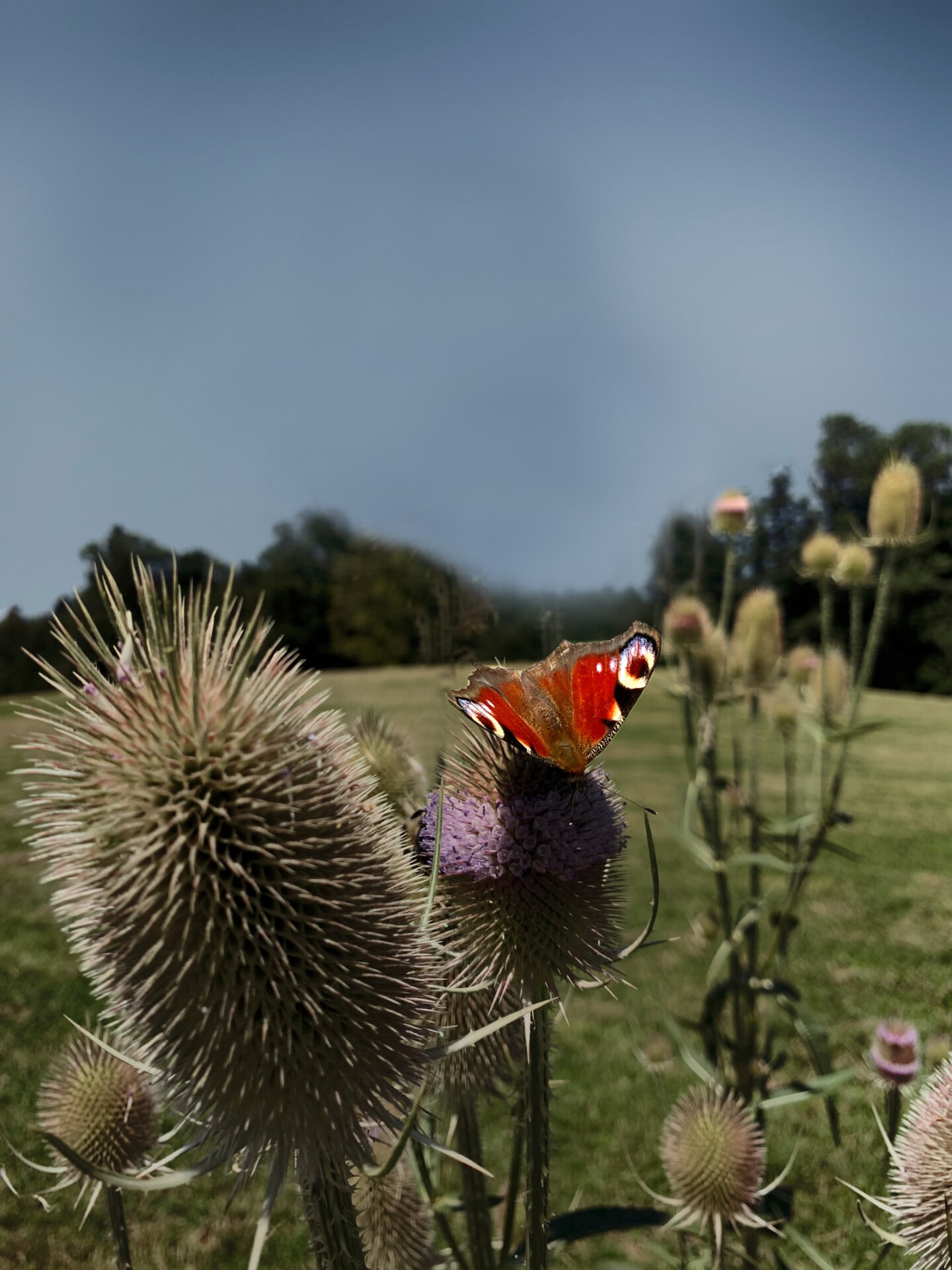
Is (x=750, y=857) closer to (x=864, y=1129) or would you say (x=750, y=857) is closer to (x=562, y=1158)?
(x=864, y=1129)

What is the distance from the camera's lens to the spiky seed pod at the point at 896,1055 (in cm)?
249

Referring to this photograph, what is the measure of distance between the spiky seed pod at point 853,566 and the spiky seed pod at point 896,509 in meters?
0.32

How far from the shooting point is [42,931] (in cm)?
827

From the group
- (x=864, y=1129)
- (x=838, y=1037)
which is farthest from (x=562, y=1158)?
(x=838, y=1037)

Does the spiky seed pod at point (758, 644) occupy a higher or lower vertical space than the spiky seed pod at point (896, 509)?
lower

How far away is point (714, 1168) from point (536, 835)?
1349 mm

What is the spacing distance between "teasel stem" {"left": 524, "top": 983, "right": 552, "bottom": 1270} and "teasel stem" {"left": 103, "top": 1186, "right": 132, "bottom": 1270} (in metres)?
0.84

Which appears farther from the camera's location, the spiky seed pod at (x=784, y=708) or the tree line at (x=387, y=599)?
the spiky seed pod at (x=784, y=708)

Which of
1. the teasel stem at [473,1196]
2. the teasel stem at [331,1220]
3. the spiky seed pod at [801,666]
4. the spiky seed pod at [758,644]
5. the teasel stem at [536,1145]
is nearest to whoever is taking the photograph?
the teasel stem at [331,1220]

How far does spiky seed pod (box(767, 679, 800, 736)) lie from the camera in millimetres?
4773

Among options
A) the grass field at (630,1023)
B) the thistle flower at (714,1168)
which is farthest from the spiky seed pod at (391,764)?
the thistle flower at (714,1168)

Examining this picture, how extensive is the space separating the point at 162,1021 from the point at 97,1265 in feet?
12.5

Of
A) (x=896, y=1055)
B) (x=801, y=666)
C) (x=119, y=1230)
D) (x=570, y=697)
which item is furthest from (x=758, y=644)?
(x=119, y=1230)

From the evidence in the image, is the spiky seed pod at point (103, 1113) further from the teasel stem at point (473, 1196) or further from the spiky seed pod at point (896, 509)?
the spiky seed pod at point (896, 509)
